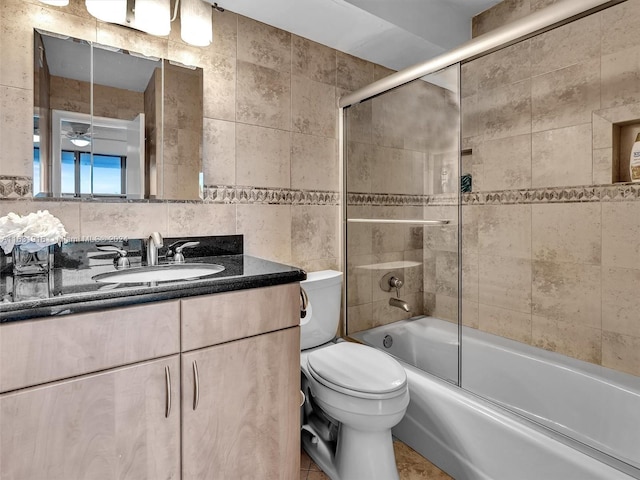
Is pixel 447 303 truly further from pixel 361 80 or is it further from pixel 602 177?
pixel 361 80

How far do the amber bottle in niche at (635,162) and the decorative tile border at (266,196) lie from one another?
4.61ft

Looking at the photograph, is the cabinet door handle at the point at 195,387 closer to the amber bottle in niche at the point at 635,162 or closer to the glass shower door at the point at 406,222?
the glass shower door at the point at 406,222

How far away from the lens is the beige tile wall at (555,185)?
5.35 feet

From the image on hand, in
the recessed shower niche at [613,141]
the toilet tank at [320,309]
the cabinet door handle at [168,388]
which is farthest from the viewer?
the toilet tank at [320,309]

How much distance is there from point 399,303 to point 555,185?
1.03m

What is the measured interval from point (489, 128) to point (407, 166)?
56 cm

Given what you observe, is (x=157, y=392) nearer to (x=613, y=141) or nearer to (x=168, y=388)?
(x=168, y=388)

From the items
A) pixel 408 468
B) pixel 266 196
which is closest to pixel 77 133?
pixel 266 196

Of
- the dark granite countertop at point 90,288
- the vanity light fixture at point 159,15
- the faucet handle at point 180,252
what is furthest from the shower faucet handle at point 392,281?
the vanity light fixture at point 159,15

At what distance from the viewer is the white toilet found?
1.35 metres

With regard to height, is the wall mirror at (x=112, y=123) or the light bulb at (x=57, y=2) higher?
the light bulb at (x=57, y=2)

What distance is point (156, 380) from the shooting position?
3.24 feet

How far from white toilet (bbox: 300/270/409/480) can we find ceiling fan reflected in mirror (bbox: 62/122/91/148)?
110 cm

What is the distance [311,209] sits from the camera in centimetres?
207
